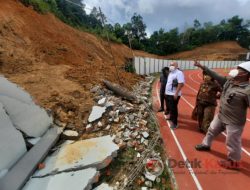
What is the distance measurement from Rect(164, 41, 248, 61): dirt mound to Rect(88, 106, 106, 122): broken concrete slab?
40765mm

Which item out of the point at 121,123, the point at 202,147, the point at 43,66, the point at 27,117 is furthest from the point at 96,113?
the point at 43,66

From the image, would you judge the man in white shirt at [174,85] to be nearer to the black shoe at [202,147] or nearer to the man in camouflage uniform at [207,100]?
the man in camouflage uniform at [207,100]

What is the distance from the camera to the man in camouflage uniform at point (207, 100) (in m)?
4.80

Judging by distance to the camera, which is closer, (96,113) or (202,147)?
(202,147)

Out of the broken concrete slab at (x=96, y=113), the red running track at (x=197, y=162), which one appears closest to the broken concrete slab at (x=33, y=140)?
the broken concrete slab at (x=96, y=113)

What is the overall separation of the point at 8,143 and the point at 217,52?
5249 cm

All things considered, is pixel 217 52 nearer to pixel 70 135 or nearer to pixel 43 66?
pixel 43 66

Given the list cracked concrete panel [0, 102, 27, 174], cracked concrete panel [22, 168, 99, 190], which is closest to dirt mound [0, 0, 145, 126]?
cracked concrete panel [0, 102, 27, 174]

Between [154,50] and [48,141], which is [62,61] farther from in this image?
[154,50]

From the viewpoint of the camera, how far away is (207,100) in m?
4.90

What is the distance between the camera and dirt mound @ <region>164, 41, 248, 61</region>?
147 feet

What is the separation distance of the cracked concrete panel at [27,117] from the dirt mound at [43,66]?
472 mm

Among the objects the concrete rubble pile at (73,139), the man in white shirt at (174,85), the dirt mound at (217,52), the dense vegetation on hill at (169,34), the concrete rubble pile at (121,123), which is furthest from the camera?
the dirt mound at (217,52)

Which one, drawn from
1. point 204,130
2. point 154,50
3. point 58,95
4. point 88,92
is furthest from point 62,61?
point 154,50
